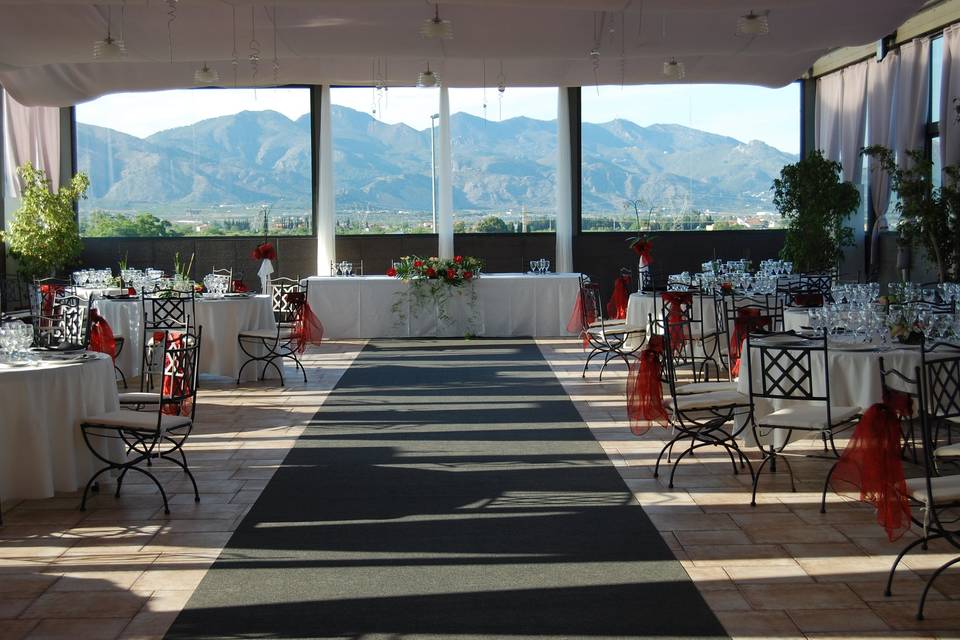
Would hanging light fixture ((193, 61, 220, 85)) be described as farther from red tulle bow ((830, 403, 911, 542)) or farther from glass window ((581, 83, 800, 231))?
red tulle bow ((830, 403, 911, 542))

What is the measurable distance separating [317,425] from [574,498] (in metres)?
2.94

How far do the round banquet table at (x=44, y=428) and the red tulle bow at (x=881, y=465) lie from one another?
426 centimetres

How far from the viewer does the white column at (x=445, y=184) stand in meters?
16.1

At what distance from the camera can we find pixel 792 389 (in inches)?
226

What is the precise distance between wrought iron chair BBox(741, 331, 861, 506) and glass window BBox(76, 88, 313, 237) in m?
11.4

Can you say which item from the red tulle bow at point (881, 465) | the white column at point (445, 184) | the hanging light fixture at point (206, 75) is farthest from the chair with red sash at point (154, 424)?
the white column at point (445, 184)

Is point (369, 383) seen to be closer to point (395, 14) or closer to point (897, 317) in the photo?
point (395, 14)

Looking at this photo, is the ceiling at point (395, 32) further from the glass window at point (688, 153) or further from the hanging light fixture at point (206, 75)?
the glass window at point (688, 153)

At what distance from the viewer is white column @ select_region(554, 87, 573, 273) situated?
16.2m

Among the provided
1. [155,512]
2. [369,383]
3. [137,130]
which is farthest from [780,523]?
[137,130]

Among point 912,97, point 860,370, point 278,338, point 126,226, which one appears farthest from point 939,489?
point 126,226

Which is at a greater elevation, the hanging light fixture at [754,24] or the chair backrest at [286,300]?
the hanging light fixture at [754,24]

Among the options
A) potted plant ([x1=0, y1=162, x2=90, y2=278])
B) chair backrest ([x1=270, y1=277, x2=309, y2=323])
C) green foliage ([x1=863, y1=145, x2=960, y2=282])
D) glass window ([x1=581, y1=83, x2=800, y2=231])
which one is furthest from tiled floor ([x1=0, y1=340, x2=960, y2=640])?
glass window ([x1=581, y1=83, x2=800, y2=231])

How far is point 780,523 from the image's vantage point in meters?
5.24
